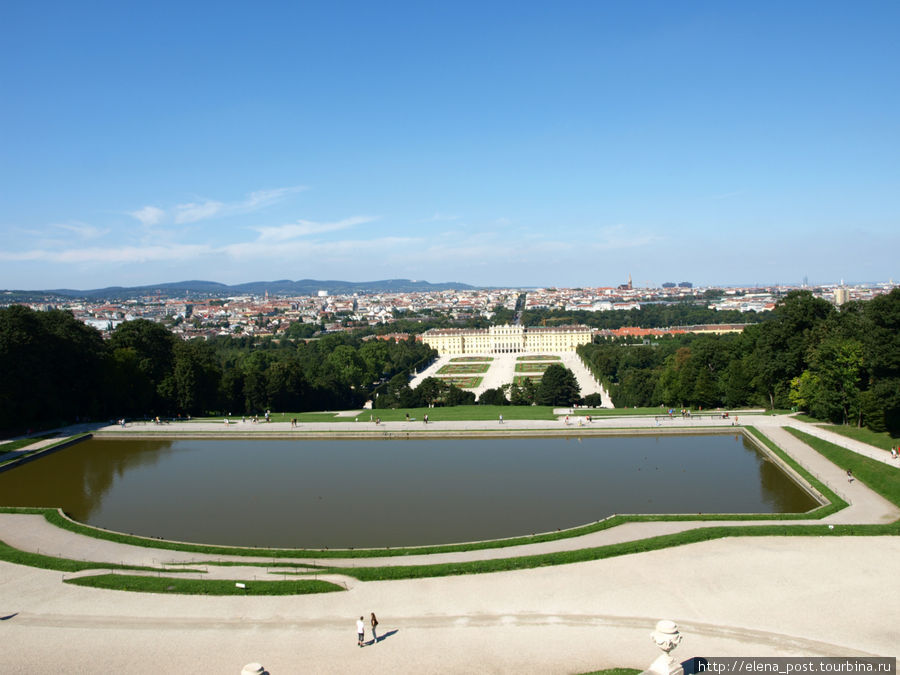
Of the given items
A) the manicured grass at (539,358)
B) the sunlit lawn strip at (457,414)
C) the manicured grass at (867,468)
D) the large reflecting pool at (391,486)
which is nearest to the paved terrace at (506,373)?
the manicured grass at (539,358)

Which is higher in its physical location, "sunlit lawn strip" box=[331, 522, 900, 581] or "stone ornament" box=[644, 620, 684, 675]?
"stone ornament" box=[644, 620, 684, 675]

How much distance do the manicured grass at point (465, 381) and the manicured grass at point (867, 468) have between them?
110ft

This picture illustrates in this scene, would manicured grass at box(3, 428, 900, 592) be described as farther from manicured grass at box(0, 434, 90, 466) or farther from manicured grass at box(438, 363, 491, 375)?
manicured grass at box(438, 363, 491, 375)

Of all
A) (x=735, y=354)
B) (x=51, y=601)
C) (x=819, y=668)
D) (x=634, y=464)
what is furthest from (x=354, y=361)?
(x=819, y=668)

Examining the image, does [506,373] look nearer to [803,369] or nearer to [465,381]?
[465,381]

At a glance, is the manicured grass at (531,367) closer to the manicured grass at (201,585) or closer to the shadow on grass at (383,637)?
the manicured grass at (201,585)

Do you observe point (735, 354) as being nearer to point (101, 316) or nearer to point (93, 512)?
point (93, 512)

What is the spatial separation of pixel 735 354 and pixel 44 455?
30051mm

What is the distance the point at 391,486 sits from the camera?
1884 cm

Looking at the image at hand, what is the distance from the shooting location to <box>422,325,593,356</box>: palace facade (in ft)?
301

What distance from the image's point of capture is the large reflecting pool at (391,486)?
15.7 meters

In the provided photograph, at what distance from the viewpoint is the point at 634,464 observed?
20.9m

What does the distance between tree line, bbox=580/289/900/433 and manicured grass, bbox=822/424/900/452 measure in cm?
30

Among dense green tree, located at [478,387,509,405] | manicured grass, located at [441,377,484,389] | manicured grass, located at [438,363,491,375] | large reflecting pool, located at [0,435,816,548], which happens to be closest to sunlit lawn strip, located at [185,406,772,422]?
large reflecting pool, located at [0,435,816,548]
